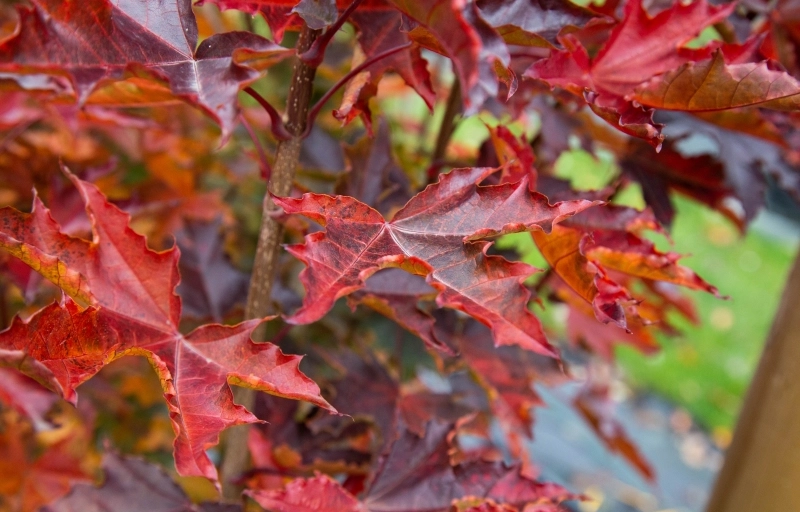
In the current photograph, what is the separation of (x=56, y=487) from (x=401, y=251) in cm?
84

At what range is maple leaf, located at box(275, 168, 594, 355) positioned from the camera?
1.59ft

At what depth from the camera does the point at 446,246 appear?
513 mm

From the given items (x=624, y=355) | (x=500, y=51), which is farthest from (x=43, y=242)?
(x=624, y=355)

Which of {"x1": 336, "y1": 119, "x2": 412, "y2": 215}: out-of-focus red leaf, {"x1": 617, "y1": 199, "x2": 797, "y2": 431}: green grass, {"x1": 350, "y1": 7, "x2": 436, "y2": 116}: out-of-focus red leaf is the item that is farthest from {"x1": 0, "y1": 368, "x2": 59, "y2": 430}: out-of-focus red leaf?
{"x1": 617, "y1": 199, "x2": 797, "y2": 431}: green grass

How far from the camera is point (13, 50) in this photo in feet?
1.51

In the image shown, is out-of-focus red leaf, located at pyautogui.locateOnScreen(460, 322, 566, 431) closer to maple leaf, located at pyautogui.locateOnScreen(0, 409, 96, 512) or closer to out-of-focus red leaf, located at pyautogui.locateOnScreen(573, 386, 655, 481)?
out-of-focus red leaf, located at pyautogui.locateOnScreen(573, 386, 655, 481)

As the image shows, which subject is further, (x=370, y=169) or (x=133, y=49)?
(x=370, y=169)

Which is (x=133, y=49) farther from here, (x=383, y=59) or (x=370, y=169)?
(x=370, y=169)

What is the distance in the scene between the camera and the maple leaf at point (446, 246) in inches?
19.1

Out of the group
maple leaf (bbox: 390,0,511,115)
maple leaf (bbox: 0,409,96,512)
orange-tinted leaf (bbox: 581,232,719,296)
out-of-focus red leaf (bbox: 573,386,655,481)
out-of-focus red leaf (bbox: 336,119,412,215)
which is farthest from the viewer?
out-of-focus red leaf (bbox: 573,386,655,481)

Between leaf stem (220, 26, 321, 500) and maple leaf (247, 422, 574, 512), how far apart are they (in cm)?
18

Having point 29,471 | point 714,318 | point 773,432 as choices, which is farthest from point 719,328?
point 29,471

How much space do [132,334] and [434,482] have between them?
33 centimetres

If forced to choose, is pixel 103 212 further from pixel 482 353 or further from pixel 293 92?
pixel 482 353
